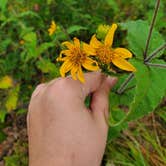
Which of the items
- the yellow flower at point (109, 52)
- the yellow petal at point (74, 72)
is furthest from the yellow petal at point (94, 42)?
the yellow petal at point (74, 72)

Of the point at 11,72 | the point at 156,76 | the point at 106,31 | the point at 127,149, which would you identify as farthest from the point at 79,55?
the point at 11,72

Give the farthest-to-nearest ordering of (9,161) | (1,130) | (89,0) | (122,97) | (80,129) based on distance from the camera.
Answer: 1. (89,0)
2. (1,130)
3. (9,161)
4. (122,97)
5. (80,129)

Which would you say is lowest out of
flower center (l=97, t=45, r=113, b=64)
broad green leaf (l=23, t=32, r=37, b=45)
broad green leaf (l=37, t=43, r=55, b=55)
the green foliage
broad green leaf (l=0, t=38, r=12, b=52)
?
the green foliage

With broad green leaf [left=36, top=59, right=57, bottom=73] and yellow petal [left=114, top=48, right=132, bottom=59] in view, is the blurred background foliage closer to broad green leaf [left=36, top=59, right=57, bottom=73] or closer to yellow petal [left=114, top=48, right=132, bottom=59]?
broad green leaf [left=36, top=59, right=57, bottom=73]

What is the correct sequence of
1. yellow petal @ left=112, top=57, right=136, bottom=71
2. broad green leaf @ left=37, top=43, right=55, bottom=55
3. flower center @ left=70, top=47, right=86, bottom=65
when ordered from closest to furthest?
yellow petal @ left=112, top=57, right=136, bottom=71 < flower center @ left=70, top=47, right=86, bottom=65 < broad green leaf @ left=37, top=43, right=55, bottom=55

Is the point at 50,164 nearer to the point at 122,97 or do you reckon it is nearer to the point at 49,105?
the point at 49,105

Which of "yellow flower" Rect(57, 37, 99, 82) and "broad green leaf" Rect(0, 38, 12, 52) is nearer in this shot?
"yellow flower" Rect(57, 37, 99, 82)

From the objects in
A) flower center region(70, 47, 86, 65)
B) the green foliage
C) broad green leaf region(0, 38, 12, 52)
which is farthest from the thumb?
broad green leaf region(0, 38, 12, 52)

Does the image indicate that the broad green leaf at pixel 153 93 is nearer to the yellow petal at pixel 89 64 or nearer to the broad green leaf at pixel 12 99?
the yellow petal at pixel 89 64
